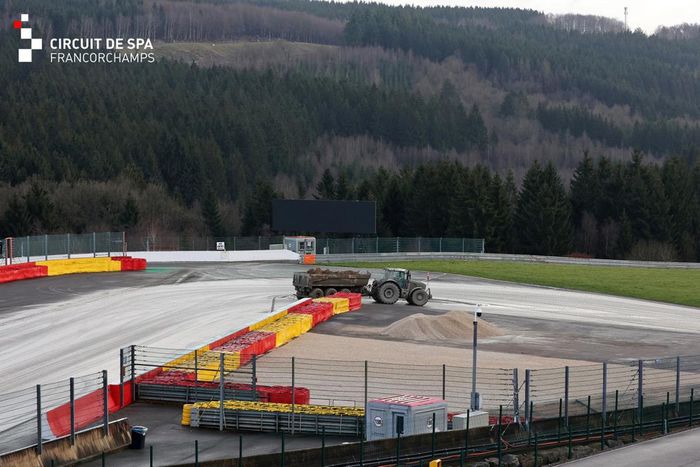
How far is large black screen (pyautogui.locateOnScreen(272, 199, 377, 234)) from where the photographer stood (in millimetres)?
107375

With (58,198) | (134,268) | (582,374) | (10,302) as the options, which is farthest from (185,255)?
(582,374)

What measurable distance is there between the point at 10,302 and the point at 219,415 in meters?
30.8

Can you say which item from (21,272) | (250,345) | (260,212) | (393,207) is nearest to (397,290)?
(250,345)

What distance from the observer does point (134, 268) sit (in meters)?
79.4

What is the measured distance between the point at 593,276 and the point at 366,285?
3014 cm

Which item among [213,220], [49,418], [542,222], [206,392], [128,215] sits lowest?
[206,392]

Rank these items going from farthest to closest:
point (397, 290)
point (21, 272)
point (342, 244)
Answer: point (342, 244)
point (21, 272)
point (397, 290)

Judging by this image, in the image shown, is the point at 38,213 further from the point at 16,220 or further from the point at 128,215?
the point at 128,215

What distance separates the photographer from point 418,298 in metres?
61.5

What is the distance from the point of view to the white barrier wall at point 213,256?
9062cm

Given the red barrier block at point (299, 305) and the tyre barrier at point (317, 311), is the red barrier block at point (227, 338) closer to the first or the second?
the tyre barrier at point (317, 311)

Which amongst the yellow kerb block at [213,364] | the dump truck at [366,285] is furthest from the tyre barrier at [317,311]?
the yellow kerb block at [213,364]

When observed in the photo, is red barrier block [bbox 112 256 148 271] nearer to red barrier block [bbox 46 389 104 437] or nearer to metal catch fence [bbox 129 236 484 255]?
metal catch fence [bbox 129 236 484 255]

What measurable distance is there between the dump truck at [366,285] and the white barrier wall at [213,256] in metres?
29.0
